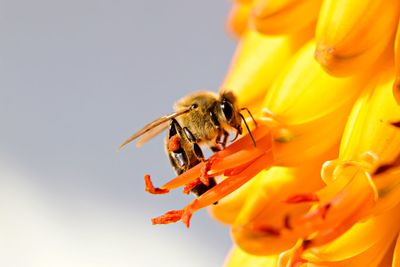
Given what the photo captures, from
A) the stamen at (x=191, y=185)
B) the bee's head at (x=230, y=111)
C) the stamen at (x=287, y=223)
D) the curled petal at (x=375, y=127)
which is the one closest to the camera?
the stamen at (x=287, y=223)

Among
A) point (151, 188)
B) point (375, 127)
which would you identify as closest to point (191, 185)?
point (151, 188)

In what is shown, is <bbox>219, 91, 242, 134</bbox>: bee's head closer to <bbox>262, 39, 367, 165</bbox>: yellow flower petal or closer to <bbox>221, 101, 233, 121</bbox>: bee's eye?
<bbox>221, 101, 233, 121</bbox>: bee's eye

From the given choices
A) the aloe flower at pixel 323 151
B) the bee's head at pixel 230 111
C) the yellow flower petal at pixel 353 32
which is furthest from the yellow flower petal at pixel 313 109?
the bee's head at pixel 230 111

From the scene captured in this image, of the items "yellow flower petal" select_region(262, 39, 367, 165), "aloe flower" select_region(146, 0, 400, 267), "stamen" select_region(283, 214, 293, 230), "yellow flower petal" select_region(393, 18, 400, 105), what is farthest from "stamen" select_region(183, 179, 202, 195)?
"yellow flower petal" select_region(393, 18, 400, 105)

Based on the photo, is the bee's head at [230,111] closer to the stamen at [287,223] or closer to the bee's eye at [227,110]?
the bee's eye at [227,110]

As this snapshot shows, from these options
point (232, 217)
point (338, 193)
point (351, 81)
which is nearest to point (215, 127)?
point (232, 217)

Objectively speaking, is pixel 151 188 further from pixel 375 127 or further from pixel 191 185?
pixel 375 127
